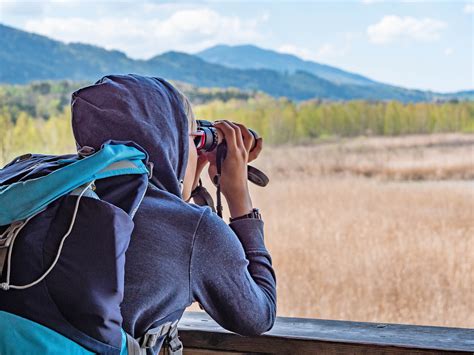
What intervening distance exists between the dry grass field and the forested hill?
295 mm

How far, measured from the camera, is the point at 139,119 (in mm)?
1018

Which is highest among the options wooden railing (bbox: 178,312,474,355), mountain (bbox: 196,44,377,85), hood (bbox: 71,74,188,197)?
mountain (bbox: 196,44,377,85)

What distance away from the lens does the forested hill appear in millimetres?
2438

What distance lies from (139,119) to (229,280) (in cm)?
26

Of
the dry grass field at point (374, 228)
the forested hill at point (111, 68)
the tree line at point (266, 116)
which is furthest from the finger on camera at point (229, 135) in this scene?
the forested hill at point (111, 68)

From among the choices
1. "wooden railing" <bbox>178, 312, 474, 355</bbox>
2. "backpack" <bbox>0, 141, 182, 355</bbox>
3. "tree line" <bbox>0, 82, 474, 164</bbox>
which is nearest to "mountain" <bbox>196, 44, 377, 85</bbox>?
"tree line" <bbox>0, 82, 474, 164</bbox>

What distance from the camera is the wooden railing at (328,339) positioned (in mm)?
1312

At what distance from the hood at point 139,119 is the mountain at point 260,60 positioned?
1360 mm

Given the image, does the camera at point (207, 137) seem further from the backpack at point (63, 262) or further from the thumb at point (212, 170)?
the backpack at point (63, 262)

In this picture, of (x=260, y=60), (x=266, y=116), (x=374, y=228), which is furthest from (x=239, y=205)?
(x=260, y=60)

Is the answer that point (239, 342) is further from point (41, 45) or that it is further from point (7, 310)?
point (41, 45)

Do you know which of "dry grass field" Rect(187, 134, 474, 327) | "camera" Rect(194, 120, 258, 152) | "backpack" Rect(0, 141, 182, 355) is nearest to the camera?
"backpack" Rect(0, 141, 182, 355)

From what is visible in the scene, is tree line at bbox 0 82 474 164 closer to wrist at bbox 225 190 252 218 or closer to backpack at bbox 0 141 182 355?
wrist at bbox 225 190 252 218

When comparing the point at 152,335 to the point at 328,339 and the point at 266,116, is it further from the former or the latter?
the point at 266,116
